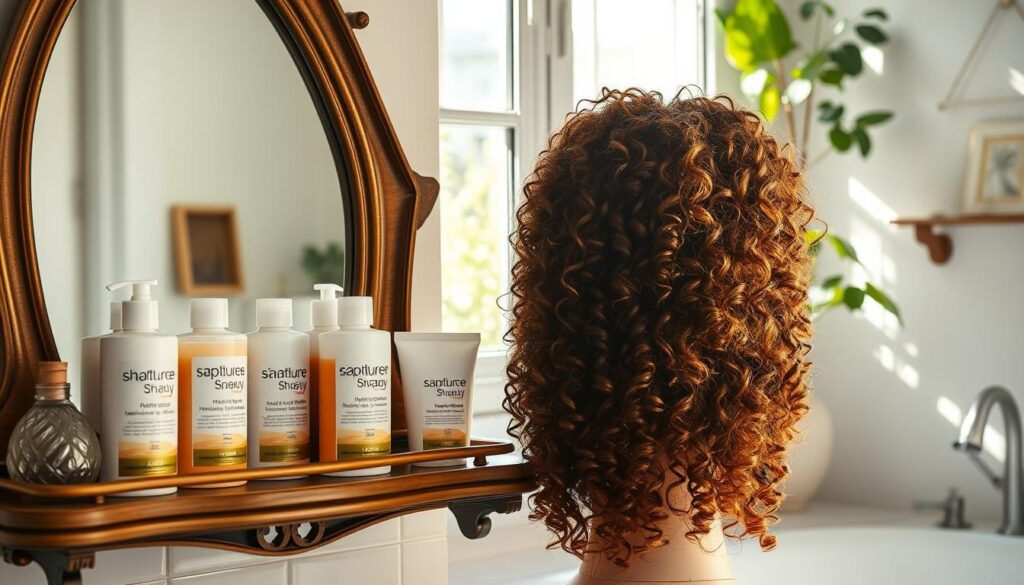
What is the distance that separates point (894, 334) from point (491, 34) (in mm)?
1030

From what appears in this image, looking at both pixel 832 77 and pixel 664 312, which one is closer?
pixel 664 312

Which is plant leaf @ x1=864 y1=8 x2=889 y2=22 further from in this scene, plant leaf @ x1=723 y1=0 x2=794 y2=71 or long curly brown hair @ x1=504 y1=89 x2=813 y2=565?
long curly brown hair @ x1=504 y1=89 x2=813 y2=565

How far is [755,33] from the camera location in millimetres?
2154

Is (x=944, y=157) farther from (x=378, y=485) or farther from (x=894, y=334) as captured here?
(x=378, y=485)

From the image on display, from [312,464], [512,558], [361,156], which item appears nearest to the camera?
[312,464]

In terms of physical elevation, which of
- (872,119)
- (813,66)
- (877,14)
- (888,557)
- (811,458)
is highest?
(877,14)

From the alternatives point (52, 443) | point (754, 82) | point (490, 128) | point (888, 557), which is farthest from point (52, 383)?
point (754, 82)

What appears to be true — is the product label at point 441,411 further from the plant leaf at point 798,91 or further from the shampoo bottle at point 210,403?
the plant leaf at point 798,91

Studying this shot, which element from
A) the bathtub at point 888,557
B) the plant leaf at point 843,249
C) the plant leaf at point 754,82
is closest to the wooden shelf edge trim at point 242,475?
the bathtub at point 888,557

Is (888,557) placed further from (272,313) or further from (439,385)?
(272,313)

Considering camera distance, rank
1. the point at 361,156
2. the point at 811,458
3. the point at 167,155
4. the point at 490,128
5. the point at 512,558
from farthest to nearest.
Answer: the point at 811,458 < the point at 490,128 < the point at 512,558 < the point at 361,156 < the point at 167,155

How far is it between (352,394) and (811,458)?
145cm

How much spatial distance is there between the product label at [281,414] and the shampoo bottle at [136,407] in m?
0.09

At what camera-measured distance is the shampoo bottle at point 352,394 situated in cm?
91
